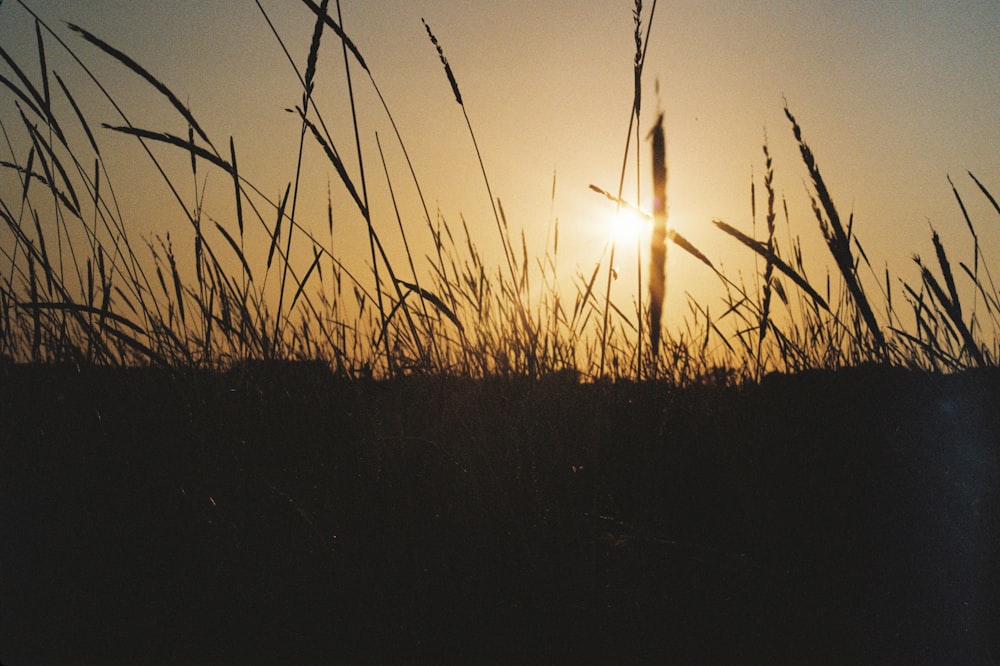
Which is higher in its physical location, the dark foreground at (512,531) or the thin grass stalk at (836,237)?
the thin grass stalk at (836,237)

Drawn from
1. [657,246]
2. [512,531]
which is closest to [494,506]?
[512,531]

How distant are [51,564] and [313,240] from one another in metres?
0.76

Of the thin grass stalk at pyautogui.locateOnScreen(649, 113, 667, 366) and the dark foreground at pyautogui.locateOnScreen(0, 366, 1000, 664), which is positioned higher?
the thin grass stalk at pyautogui.locateOnScreen(649, 113, 667, 366)

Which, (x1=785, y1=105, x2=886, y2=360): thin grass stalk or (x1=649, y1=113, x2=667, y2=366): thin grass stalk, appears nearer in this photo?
(x1=785, y1=105, x2=886, y2=360): thin grass stalk

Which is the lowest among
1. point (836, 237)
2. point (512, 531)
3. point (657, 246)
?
point (512, 531)

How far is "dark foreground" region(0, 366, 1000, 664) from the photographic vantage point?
794 millimetres

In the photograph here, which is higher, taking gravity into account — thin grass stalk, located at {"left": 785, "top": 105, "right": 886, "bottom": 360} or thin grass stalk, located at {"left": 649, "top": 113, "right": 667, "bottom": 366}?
thin grass stalk, located at {"left": 649, "top": 113, "right": 667, "bottom": 366}

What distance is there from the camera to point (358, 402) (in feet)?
4.38

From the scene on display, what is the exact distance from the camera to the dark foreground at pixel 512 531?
794 millimetres

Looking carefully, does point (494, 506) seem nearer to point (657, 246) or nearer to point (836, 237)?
point (836, 237)

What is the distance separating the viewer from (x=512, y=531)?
3.07 ft

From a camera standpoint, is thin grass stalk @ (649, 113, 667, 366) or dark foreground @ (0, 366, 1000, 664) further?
thin grass stalk @ (649, 113, 667, 366)

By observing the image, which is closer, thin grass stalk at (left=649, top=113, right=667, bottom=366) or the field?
the field

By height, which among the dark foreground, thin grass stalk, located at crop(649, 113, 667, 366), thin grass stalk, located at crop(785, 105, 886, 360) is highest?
thin grass stalk, located at crop(649, 113, 667, 366)
